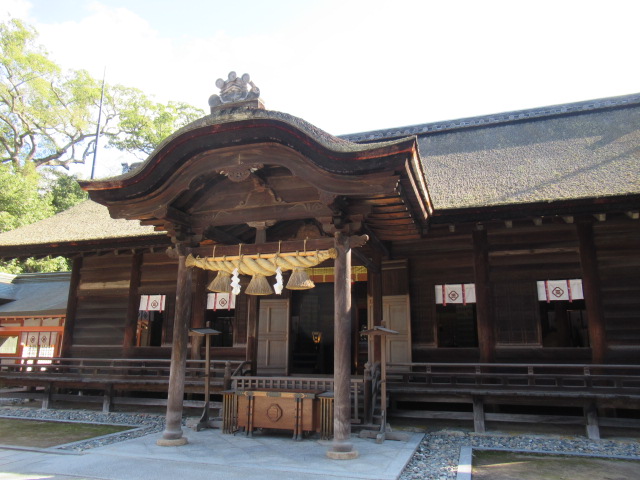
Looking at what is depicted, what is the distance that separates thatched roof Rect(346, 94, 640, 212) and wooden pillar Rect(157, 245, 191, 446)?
537cm

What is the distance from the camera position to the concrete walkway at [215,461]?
6.09m

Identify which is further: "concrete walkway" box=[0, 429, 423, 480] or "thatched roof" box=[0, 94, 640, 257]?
"thatched roof" box=[0, 94, 640, 257]

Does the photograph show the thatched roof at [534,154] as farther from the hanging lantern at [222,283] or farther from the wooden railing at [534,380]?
the hanging lantern at [222,283]

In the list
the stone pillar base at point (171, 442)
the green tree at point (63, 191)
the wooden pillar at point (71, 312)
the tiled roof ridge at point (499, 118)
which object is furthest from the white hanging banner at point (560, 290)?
the green tree at point (63, 191)

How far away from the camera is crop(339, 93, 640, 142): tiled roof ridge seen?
1454cm

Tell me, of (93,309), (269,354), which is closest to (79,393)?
(93,309)

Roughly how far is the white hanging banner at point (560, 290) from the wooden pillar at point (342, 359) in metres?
5.26

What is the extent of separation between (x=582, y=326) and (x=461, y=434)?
5188 millimetres

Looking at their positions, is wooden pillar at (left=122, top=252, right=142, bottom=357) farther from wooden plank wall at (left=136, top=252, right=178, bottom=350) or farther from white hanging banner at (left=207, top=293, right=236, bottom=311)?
white hanging banner at (left=207, top=293, right=236, bottom=311)

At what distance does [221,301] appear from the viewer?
1277 centimetres

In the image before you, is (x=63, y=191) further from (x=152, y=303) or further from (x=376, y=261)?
(x=376, y=261)

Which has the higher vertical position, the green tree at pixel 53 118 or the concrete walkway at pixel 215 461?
the green tree at pixel 53 118

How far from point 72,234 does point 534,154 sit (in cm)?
1283

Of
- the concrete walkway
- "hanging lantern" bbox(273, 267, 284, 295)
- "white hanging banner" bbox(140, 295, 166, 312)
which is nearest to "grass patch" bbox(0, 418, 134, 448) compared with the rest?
the concrete walkway
